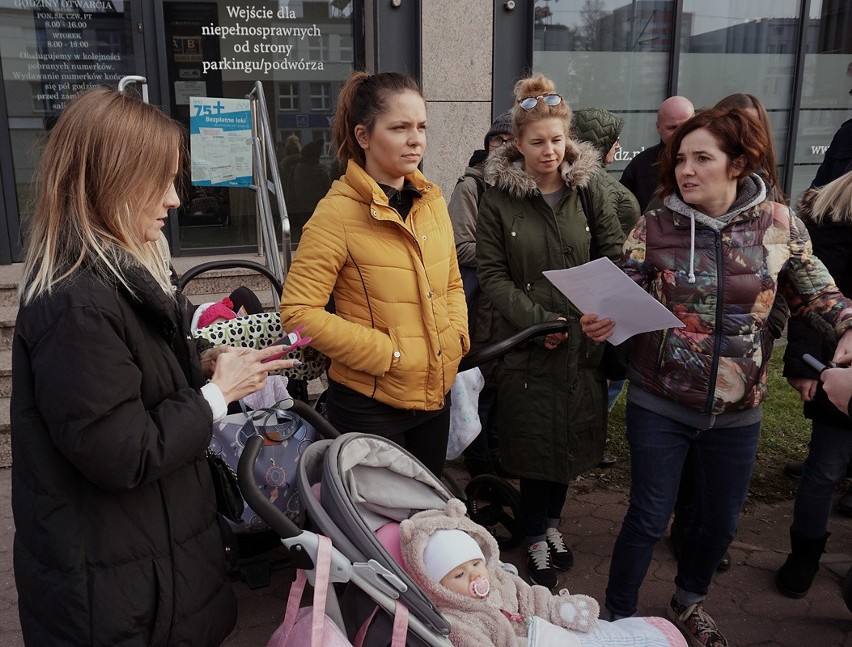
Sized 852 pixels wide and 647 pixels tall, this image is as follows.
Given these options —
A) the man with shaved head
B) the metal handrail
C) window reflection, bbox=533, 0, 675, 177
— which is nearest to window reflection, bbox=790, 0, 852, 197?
window reflection, bbox=533, 0, 675, 177

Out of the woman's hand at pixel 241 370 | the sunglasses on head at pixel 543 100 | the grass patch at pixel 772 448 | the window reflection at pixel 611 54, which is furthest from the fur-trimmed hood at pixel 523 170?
the window reflection at pixel 611 54

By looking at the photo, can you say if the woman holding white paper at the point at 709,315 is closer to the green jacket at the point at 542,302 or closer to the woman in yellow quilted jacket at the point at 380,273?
the green jacket at the point at 542,302

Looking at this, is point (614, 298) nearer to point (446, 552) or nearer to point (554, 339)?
point (554, 339)

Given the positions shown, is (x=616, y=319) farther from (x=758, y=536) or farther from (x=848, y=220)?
(x=758, y=536)

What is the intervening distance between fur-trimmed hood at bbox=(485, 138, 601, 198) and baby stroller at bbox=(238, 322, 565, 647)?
4.49ft

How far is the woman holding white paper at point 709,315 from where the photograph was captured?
2.56 metres

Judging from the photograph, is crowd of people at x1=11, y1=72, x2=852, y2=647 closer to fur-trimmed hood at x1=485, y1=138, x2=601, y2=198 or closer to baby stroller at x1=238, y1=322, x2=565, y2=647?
fur-trimmed hood at x1=485, y1=138, x2=601, y2=198

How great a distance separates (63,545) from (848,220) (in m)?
3.00

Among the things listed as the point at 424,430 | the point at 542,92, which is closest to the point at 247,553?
the point at 424,430

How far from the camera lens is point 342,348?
259cm

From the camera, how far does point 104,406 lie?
1544 millimetres

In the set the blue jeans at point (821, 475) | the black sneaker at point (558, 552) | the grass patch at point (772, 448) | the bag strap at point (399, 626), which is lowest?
the grass patch at point (772, 448)

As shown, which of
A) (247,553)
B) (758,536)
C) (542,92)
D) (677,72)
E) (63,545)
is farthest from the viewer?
(677,72)

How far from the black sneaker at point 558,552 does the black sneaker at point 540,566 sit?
0.07m
